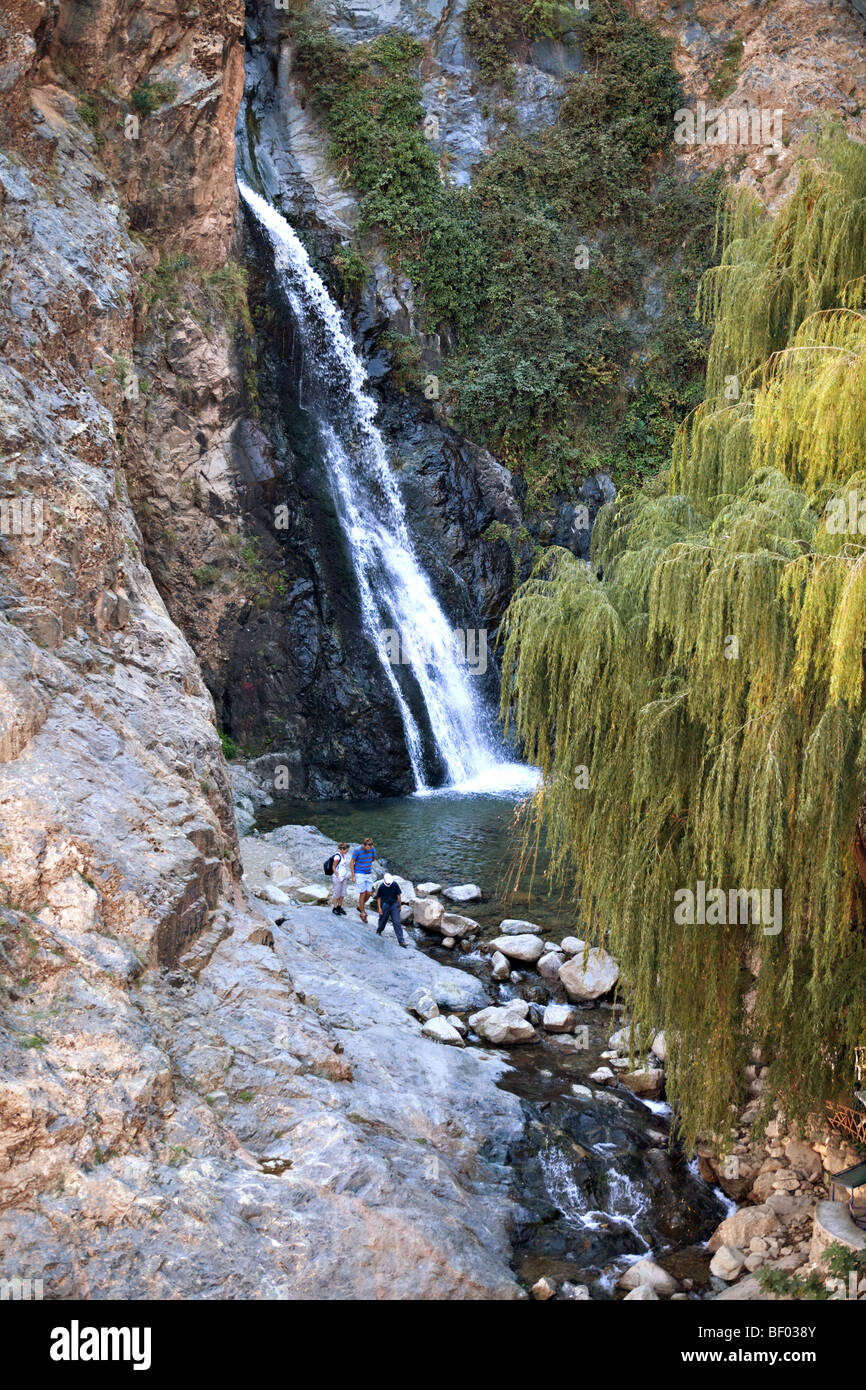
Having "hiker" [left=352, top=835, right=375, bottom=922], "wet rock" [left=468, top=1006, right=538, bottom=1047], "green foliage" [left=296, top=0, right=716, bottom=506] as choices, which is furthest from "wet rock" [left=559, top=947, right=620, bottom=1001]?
"green foliage" [left=296, top=0, right=716, bottom=506]

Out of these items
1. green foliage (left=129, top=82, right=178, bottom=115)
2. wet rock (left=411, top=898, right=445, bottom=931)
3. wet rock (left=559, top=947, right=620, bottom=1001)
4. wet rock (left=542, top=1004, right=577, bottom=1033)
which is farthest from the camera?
green foliage (left=129, top=82, right=178, bottom=115)

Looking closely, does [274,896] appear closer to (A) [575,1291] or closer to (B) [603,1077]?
(B) [603,1077]

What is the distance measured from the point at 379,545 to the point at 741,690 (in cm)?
1448

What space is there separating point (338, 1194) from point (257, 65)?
79.0ft

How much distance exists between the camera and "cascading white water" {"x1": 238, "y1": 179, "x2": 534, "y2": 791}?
18.4m

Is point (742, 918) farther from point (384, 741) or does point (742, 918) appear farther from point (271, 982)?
point (384, 741)

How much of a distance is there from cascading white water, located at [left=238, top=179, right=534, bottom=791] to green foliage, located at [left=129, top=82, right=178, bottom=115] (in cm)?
384

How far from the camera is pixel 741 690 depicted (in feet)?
17.0

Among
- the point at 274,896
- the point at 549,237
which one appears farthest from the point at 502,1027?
the point at 549,237

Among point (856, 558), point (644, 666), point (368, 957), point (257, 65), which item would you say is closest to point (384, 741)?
point (368, 957)

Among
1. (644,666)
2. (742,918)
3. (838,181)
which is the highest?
(838,181)

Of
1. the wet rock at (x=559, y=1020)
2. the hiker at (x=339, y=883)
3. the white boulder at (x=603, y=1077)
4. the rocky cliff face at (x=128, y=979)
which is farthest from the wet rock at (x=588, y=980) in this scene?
the hiker at (x=339, y=883)

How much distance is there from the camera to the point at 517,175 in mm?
23766

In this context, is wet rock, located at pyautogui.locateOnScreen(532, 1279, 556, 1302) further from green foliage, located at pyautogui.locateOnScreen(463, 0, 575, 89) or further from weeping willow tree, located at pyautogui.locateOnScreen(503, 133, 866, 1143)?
green foliage, located at pyautogui.locateOnScreen(463, 0, 575, 89)
